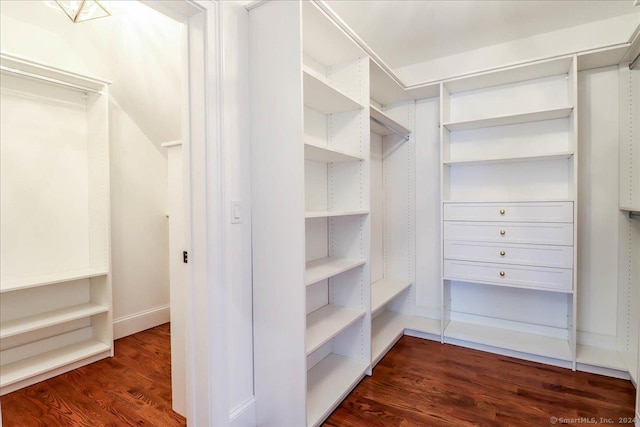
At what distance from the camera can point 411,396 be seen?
200cm

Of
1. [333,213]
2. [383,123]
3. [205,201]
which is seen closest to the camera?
[205,201]

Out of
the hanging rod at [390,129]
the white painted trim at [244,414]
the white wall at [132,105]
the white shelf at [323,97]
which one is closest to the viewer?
the white painted trim at [244,414]

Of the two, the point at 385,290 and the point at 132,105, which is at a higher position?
the point at 132,105

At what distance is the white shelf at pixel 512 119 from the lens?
235 centimetres

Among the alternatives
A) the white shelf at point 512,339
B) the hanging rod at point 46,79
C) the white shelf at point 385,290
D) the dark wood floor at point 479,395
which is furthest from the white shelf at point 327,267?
the hanging rod at point 46,79

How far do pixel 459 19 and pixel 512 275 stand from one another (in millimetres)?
1930

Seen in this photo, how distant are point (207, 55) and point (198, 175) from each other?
57cm

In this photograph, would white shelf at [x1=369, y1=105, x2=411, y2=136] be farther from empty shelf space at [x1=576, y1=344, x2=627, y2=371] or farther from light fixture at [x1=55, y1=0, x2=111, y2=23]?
empty shelf space at [x1=576, y1=344, x2=627, y2=371]

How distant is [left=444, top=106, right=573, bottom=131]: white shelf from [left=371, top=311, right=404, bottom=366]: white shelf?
5.85ft

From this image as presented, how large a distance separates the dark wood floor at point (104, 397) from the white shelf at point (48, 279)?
68cm

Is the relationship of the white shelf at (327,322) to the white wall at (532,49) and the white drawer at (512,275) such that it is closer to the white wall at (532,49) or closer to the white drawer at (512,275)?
the white drawer at (512,275)

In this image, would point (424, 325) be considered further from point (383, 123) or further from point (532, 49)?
point (532, 49)

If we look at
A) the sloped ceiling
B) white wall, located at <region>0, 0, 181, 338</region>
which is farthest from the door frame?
white wall, located at <region>0, 0, 181, 338</region>

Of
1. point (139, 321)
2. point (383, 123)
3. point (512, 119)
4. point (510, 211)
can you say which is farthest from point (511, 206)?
point (139, 321)
